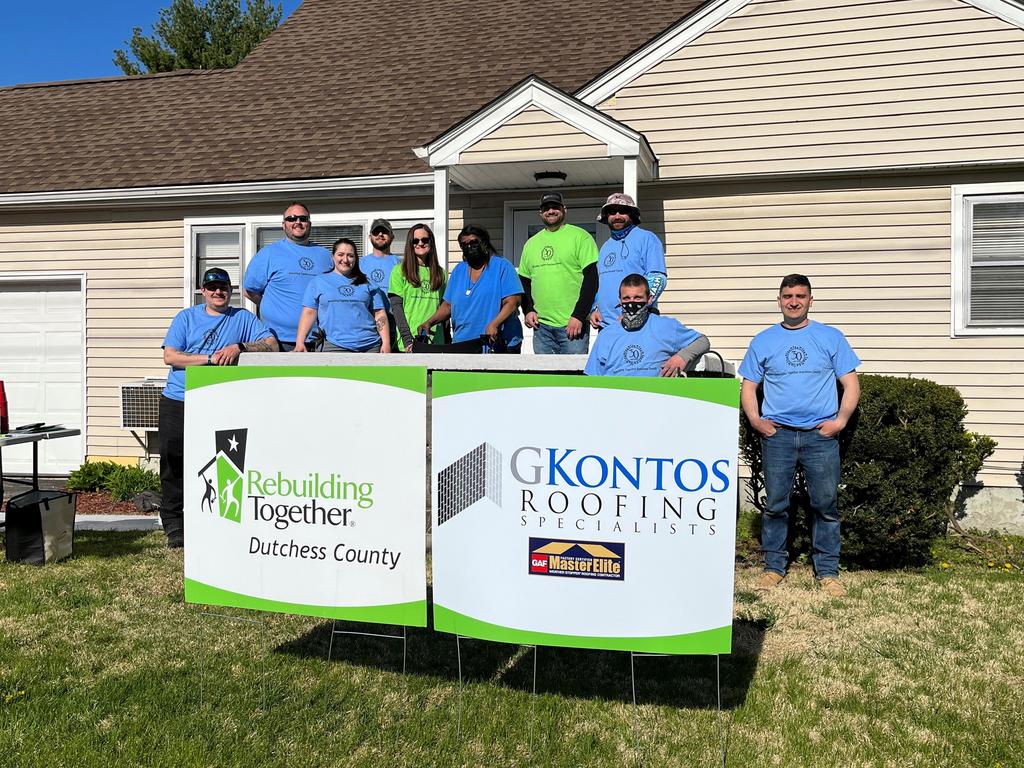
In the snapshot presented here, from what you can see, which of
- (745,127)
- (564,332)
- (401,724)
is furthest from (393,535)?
(745,127)

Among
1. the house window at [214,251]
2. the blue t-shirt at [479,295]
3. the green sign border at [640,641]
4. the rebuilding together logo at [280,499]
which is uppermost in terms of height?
the house window at [214,251]

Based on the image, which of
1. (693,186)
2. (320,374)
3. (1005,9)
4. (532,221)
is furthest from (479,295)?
(1005,9)

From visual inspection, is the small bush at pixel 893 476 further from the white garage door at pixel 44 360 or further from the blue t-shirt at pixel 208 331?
the white garage door at pixel 44 360

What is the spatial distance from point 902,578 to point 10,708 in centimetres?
549

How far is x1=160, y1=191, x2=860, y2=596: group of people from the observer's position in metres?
5.85

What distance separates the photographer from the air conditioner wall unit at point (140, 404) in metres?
10.4

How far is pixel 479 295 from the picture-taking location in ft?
20.9

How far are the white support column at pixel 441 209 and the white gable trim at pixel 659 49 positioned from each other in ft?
5.39

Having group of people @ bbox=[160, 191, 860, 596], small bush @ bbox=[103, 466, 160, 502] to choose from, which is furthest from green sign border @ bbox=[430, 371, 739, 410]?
small bush @ bbox=[103, 466, 160, 502]

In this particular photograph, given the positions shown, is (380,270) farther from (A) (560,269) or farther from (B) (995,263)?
(B) (995,263)

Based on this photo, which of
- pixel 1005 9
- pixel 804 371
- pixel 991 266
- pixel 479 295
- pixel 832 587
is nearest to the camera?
pixel 804 371

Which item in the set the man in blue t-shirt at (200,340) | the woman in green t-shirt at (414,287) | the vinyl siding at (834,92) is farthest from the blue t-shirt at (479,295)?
the vinyl siding at (834,92)

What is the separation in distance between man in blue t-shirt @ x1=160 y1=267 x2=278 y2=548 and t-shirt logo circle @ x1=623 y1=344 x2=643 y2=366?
275 cm

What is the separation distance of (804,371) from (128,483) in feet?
24.9
